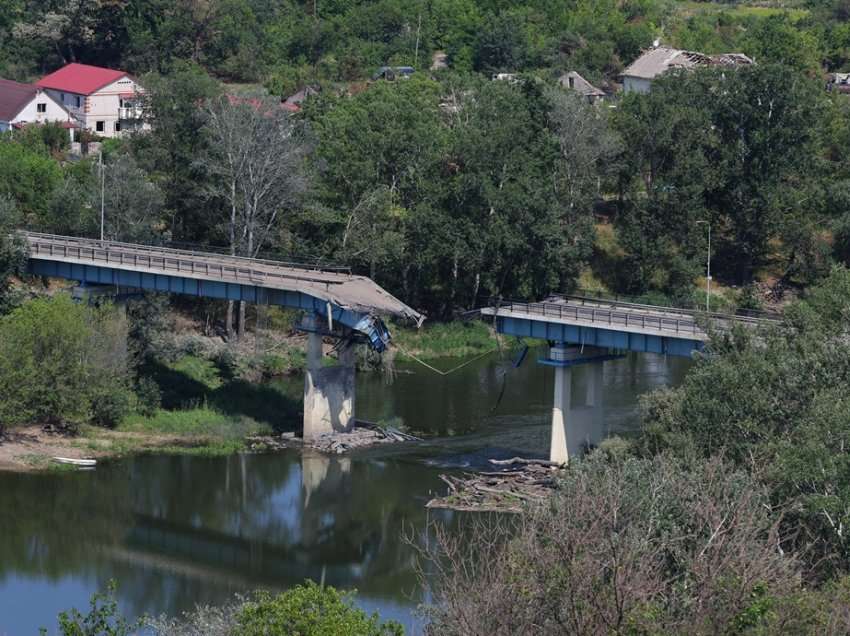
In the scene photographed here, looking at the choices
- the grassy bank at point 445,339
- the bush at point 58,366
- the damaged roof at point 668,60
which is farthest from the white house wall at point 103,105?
the bush at point 58,366

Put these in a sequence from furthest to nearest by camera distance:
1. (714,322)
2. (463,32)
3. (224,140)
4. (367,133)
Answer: (463,32) < (367,133) < (224,140) < (714,322)

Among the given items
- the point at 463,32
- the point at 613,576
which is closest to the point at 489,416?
the point at 613,576

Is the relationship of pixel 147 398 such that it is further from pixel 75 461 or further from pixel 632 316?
pixel 632 316

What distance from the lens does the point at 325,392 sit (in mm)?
73000

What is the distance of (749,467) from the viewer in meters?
49.6

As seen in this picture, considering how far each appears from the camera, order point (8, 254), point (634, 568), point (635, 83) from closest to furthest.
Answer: point (634, 568) < point (8, 254) < point (635, 83)

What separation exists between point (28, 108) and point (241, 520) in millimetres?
57430

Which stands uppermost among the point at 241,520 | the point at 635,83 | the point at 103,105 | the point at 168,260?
the point at 635,83

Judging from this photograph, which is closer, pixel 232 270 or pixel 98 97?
pixel 232 270

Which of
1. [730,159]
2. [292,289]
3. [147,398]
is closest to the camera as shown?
[292,289]

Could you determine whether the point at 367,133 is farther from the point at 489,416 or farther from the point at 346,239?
the point at 489,416

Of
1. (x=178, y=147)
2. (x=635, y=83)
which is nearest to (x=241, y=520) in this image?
(x=178, y=147)

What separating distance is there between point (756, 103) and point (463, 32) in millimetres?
47905

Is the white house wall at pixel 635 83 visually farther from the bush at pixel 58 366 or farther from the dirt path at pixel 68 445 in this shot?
the dirt path at pixel 68 445
